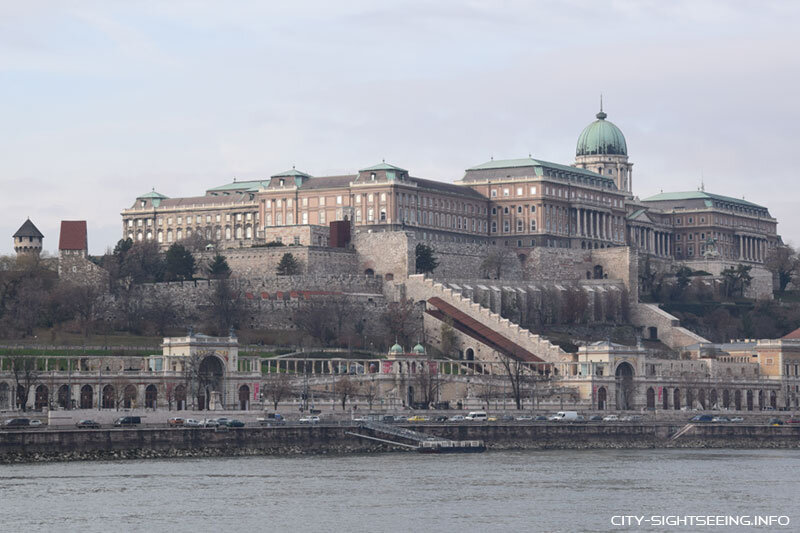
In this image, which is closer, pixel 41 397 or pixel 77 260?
pixel 41 397

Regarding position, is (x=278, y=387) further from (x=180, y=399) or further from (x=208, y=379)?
(x=180, y=399)

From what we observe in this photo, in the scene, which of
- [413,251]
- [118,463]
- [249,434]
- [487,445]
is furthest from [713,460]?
[413,251]

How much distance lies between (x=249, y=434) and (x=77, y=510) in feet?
92.5

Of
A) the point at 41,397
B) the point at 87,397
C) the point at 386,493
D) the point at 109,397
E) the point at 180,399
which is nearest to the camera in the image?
the point at 386,493

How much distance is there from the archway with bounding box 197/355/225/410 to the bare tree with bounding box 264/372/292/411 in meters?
3.77

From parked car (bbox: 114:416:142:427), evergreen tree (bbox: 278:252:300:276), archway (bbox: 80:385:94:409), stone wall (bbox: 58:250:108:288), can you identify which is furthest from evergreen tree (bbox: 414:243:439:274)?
parked car (bbox: 114:416:142:427)

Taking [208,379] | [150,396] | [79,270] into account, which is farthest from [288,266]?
[150,396]

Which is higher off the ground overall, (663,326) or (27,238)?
Result: (27,238)

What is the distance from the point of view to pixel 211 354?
465 feet

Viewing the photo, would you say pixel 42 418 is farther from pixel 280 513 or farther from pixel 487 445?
pixel 280 513

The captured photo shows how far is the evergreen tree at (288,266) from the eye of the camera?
185250 mm

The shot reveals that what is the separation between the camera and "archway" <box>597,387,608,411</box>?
158 meters

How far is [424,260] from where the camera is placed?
19188 centimetres

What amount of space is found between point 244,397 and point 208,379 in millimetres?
3175
